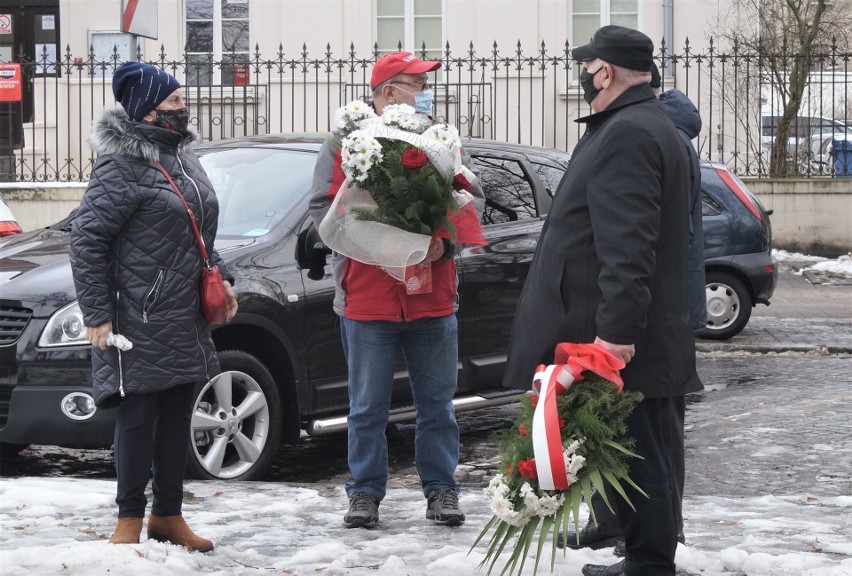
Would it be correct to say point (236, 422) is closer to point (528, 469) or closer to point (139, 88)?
point (139, 88)

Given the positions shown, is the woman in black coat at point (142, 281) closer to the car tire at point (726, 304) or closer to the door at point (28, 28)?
the car tire at point (726, 304)

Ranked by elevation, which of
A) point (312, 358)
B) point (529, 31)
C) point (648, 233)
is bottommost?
point (312, 358)

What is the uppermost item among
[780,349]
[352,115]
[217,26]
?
[217,26]

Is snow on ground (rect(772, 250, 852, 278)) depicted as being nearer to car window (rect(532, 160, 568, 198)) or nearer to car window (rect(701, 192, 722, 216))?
car window (rect(701, 192, 722, 216))

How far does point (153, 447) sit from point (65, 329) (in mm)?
1340

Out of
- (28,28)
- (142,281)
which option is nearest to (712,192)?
(142,281)

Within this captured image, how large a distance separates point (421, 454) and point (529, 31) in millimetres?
15219

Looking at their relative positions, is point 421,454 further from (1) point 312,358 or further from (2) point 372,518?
(1) point 312,358

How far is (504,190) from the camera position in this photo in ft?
25.3

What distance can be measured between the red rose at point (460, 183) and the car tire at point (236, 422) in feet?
5.24

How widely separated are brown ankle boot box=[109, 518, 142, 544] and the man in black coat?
5.09 ft

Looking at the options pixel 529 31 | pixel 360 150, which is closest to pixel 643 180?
pixel 360 150

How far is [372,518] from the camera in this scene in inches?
215

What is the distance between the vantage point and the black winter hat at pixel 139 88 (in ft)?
16.0
